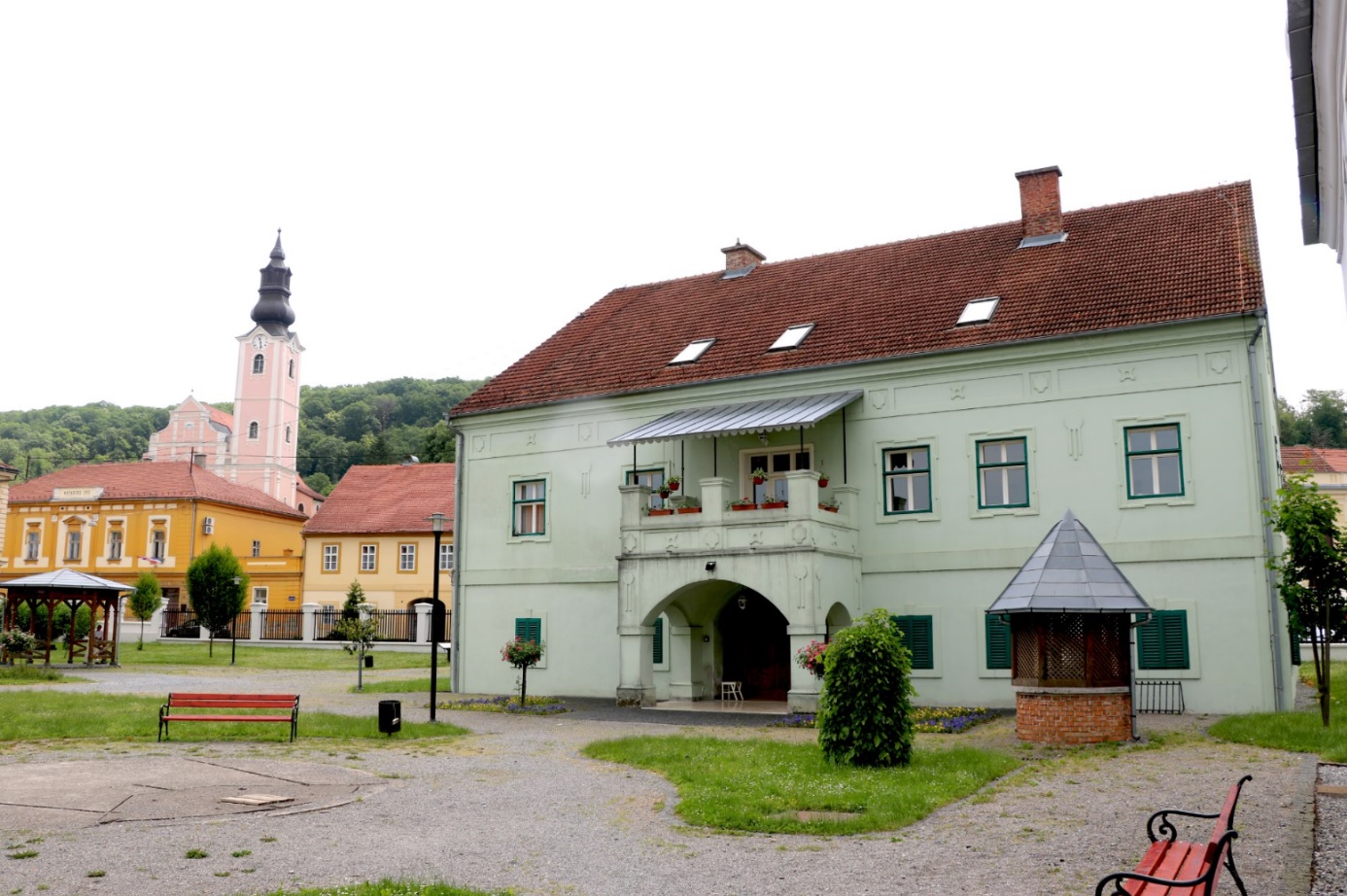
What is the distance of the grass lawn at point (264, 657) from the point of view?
37.7 metres

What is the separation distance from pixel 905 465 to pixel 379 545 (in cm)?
3794

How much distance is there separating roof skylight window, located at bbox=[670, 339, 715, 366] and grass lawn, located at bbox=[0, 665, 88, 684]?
55.6 ft

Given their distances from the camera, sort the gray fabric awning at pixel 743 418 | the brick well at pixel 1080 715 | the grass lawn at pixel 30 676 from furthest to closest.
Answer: the grass lawn at pixel 30 676 < the gray fabric awning at pixel 743 418 < the brick well at pixel 1080 715

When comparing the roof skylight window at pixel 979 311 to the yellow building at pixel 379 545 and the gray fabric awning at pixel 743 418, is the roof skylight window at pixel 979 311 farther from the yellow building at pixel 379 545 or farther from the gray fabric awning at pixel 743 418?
the yellow building at pixel 379 545

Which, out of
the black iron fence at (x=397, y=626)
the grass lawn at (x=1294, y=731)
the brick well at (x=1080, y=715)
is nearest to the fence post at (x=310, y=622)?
the black iron fence at (x=397, y=626)

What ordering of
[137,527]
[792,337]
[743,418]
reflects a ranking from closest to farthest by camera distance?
[743,418], [792,337], [137,527]

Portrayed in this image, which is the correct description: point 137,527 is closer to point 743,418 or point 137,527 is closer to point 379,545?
point 379,545

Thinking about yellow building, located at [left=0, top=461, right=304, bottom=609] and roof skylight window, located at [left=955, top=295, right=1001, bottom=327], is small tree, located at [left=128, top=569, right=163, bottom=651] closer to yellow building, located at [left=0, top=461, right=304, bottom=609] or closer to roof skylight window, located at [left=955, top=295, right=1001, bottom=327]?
yellow building, located at [left=0, top=461, right=304, bottom=609]

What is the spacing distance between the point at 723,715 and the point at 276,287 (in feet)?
258

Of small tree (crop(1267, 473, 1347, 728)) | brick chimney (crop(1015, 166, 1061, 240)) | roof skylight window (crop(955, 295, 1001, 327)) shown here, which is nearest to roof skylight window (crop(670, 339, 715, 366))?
roof skylight window (crop(955, 295, 1001, 327))

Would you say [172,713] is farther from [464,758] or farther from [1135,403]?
[1135,403]

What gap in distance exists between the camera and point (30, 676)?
96.6 ft

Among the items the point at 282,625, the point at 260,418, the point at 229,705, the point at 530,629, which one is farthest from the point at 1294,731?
the point at 260,418

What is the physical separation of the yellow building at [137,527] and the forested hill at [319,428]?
25.7 meters
